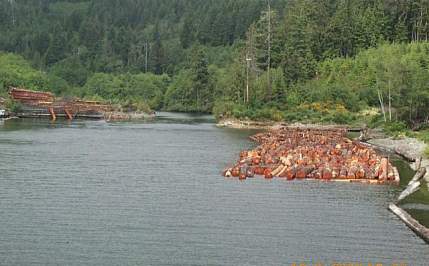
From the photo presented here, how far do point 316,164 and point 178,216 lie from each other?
17978 millimetres

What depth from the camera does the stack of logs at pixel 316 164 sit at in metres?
50.1

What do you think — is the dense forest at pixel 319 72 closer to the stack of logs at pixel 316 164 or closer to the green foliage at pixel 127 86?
the green foliage at pixel 127 86

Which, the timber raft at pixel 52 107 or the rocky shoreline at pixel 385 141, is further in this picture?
the timber raft at pixel 52 107

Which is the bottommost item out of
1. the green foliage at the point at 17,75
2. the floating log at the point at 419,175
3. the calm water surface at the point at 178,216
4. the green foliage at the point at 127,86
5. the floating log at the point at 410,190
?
the calm water surface at the point at 178,216

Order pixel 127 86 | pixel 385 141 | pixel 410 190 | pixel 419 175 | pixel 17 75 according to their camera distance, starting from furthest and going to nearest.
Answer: pixel 127 86 < pixel 17 75 < pixel 385 141 < pixel 419 175 < pixel 410 190

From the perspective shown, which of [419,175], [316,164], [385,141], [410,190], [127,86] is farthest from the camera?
[127,86]

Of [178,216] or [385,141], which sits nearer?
[178,216]

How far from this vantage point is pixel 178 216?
37656 millimetres

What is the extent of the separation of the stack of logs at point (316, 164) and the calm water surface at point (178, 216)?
221 cm

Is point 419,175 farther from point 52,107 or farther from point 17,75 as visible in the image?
point 17,75

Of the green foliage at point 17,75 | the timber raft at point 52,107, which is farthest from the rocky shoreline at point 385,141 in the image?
the green foliage at point 17,75

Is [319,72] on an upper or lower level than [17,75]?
upper

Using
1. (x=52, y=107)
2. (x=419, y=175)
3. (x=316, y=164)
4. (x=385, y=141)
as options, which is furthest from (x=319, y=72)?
(x=419, y=175)

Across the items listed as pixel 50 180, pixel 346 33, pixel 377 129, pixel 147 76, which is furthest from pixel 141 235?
pixel 147 76
